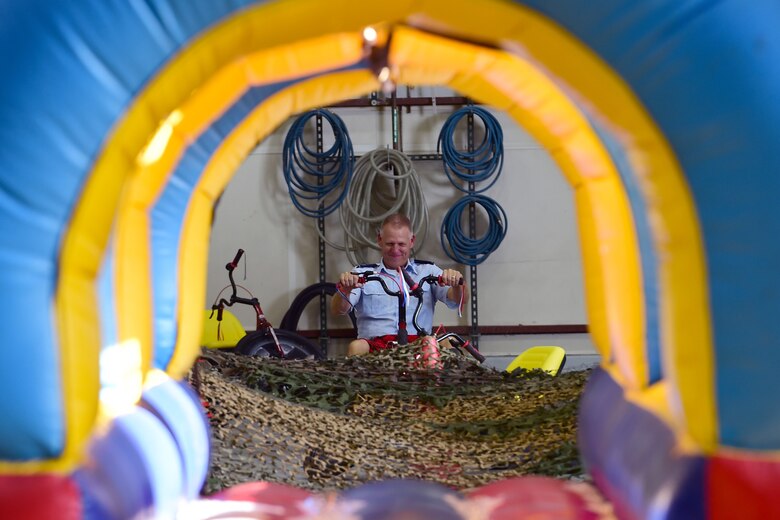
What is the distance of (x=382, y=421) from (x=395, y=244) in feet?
4.33

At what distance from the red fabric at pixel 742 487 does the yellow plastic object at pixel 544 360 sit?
1.99m

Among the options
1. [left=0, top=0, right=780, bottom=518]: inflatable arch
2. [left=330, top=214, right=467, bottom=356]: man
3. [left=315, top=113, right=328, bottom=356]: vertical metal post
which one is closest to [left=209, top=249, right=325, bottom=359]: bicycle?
[left=330, top=214, right=467, bottom=356]: man

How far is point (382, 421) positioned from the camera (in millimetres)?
1924

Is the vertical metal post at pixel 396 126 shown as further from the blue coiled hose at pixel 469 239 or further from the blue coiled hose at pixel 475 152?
the blue coiled hose at pixel 469 239

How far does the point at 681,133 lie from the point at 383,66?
52 cm

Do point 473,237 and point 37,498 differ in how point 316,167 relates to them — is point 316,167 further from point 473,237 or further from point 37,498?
point 37,498

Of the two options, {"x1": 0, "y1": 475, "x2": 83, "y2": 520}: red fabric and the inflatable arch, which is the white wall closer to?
the inflatable arch

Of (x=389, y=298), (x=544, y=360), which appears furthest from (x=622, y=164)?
(x=389, y=298)

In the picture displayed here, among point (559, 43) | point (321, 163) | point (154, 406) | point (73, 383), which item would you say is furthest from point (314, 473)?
point (321, 163)

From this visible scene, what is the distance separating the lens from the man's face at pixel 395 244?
3137 mm

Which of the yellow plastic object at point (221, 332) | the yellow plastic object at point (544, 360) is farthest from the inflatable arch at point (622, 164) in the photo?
the yellow plastic object at point (221, 332)

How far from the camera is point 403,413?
2010 mm

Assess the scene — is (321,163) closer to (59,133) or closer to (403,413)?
(403,413)

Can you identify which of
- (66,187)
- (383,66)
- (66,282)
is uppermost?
(383,66)
